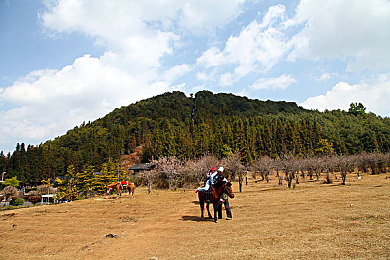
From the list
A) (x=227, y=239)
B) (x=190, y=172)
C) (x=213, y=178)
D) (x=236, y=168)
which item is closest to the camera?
(x=227, y=239)

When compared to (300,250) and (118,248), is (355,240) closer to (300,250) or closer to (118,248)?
(300,250)

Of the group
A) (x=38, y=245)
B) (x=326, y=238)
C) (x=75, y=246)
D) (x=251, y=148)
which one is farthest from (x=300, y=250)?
(x=251, y=148)

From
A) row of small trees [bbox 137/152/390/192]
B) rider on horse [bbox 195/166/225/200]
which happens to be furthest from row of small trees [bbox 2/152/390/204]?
rider on horse [bbox 195/166/225/200]

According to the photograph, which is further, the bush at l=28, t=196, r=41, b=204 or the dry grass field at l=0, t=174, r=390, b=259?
the bush at l=28, t=196, r=41, b=204

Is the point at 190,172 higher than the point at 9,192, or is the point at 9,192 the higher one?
the point at 190,172

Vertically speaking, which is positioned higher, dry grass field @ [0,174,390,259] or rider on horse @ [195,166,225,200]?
rider on horse @ [195,166,225,200]

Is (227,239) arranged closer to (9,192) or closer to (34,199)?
(34,199)

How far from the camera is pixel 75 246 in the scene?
29.1 feet

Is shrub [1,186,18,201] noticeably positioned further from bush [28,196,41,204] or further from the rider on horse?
the rider on horse

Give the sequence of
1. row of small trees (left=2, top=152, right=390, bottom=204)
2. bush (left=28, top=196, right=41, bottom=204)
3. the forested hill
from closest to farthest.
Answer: row of small trees (left=2, top=152, right=390, bottom=204) → bush (left=28, top=196, right=41, bottom=204) → the forested hill

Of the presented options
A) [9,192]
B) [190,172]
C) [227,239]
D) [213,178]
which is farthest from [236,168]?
[9,192]

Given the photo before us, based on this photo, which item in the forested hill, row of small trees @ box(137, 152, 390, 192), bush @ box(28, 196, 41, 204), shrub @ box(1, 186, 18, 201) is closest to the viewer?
row of small trees @ box(137, 152, 390, 192)

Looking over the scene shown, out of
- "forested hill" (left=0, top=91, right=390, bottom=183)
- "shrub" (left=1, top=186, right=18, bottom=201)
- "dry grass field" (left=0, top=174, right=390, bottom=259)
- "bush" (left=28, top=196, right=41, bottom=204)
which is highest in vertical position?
"forested hill" (left=0, top=91, right=390, bottom=183)

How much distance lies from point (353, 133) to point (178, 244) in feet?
309
